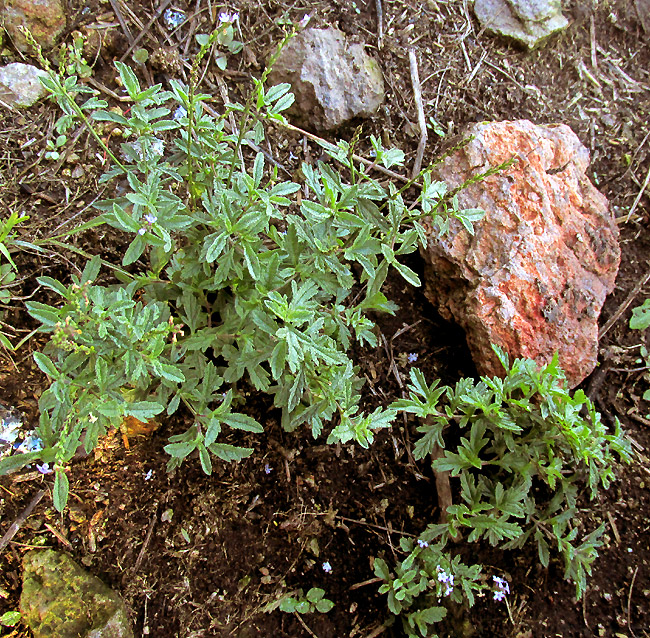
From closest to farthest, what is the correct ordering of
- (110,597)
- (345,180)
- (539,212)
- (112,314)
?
(112,314)
(110,597)
(539,212)
(345,180)

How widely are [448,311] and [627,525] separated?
1427 millimetres

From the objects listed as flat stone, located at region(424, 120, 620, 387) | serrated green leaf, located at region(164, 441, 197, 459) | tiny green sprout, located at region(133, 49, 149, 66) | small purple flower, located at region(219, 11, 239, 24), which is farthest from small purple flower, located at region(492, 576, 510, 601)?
tiny green sprout, located at region(133, 49, 149, 66)

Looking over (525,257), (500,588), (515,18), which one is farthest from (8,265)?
(515,18)

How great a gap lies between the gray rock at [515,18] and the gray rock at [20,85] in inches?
106

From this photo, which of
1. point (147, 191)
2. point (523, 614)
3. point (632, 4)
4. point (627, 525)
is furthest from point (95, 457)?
point (632, 4)

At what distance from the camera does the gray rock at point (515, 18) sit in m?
3.81

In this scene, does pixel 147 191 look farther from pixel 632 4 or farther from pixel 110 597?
pixel 632 4

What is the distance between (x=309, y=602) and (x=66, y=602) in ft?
3.35

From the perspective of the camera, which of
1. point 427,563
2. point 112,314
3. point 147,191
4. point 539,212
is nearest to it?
point 112,314

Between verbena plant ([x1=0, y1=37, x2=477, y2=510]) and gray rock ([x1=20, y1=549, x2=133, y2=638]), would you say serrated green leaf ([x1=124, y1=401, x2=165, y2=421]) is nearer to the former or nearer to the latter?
verbena plant ([x1=0, y1=37, x2=477, y2=510])

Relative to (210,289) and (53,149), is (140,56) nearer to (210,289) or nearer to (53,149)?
(53,149)

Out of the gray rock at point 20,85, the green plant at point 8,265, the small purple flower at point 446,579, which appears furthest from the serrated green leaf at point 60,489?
the gray rock at point 20,85

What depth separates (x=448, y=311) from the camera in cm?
306

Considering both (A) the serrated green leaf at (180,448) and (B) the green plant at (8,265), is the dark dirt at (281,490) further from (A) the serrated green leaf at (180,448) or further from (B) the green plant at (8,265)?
(A) the serrated green leaf at (180,448)
